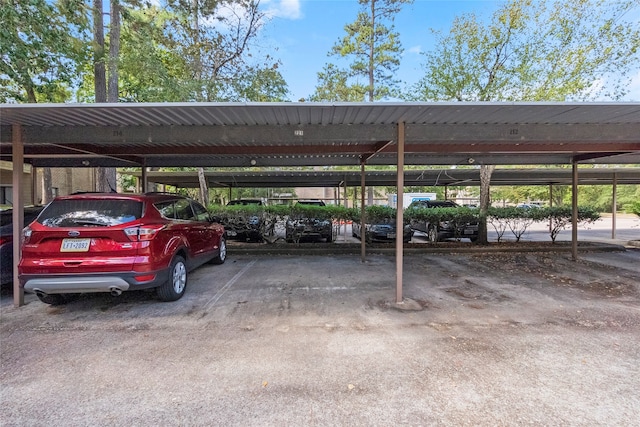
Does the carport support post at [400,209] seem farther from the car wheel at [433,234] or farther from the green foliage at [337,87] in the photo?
the green foliage at [337,87]

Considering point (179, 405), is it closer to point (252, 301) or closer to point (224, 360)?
point (224, 360)

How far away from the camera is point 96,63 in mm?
9305

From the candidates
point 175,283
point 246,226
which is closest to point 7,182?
point 246,226

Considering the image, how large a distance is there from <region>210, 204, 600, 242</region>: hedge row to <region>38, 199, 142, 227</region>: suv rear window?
18.2 ft

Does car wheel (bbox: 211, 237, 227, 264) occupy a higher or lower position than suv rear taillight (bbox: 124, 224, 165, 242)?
lower

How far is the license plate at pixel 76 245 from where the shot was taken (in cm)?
399

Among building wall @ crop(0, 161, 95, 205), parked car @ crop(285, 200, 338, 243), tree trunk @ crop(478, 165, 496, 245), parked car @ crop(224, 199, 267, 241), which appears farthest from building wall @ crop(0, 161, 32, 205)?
tree trunk @ crop(478, 165, 496, 245)

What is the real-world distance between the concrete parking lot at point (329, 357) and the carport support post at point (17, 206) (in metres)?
0.26

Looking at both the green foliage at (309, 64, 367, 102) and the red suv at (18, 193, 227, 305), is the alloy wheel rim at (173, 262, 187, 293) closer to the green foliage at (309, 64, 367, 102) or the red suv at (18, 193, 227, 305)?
the red suv at (18, 193, 227, 305)

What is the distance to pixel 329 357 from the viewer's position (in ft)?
10.4

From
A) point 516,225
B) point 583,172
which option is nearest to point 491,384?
point 516,225

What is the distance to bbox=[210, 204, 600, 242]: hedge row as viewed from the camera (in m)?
9.78

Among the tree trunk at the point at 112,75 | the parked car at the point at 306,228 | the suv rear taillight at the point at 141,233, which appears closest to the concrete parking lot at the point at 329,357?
the suv rear taillight at the point at 141,233

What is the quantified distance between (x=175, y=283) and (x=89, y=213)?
4.92ft
